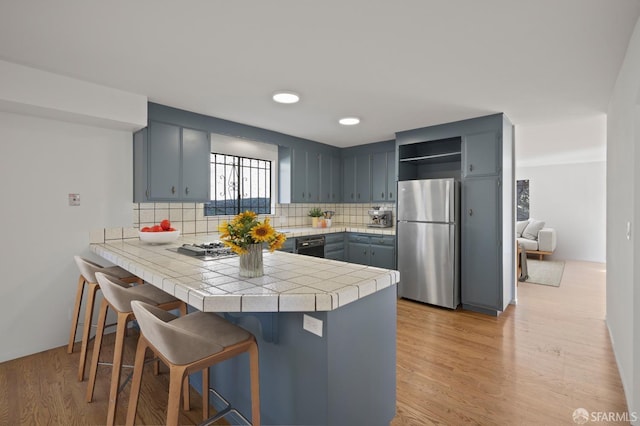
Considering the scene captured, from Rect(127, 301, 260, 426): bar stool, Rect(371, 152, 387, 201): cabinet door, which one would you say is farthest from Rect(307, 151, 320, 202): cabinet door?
Rect(127, 301, 260, 426): bar stool

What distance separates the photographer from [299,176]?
468 centimetres

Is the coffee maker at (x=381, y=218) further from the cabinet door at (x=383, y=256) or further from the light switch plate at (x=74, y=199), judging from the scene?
the light switch plate at (x=74, y=199)

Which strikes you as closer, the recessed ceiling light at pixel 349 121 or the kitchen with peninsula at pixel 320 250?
the kitchen with peninsula at pixel 320 250

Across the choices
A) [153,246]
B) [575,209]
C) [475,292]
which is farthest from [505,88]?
[575,209]

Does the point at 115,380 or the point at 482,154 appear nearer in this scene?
the point at 115,380

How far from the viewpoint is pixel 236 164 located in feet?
13.7

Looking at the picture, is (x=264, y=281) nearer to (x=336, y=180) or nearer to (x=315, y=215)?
(x=315, y=215)

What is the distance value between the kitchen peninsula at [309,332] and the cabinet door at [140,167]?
4.76ft

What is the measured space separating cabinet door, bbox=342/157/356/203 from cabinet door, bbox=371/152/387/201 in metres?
0.38

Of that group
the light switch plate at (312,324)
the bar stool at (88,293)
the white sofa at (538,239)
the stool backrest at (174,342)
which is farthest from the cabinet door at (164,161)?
the white sofa at (538,239)

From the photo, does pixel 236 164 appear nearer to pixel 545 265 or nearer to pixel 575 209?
pixel 545 265

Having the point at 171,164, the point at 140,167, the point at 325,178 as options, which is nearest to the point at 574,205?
the point at 325,178

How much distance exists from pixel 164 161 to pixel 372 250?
299 cm

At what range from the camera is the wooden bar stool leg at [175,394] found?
3.81 ft
